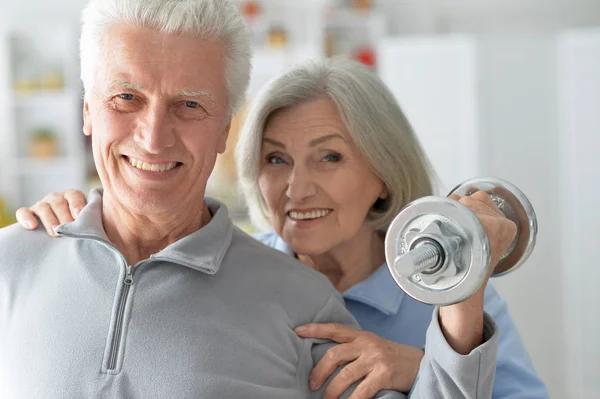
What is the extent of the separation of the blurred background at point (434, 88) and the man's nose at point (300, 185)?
113 inches

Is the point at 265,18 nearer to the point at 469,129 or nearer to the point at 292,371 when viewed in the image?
the point at 469,129

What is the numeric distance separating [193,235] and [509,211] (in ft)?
1.83

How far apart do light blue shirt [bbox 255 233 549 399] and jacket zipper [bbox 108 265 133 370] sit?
628 millimetres

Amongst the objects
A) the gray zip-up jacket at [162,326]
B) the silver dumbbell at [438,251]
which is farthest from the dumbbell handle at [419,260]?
the gray zip-up jacket at [162,326]

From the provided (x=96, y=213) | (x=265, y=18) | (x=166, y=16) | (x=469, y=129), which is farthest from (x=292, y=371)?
(x=265, y=18)

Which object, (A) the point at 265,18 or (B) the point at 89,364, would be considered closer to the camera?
(B) the point at 89,364

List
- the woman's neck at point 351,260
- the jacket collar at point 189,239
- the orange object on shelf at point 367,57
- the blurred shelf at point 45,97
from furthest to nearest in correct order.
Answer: the orange object on shelf at point 367,57 < the blurred shelf at point 45,97 < the woman's neck at point 351,260 < the jacket collar at point 189,239

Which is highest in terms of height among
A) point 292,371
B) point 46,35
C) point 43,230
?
point 46,35

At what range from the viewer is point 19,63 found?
534cm

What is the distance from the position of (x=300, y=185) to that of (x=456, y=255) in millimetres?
799

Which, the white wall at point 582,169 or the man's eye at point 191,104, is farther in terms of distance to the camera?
the white wall at point 582,169

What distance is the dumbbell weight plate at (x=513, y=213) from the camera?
134 centimetres

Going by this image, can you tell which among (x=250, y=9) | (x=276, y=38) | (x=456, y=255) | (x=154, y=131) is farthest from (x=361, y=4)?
(x=456, y=255)

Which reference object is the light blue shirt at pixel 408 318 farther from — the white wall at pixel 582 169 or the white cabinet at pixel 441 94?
the white cabinet at pixel 441 94
